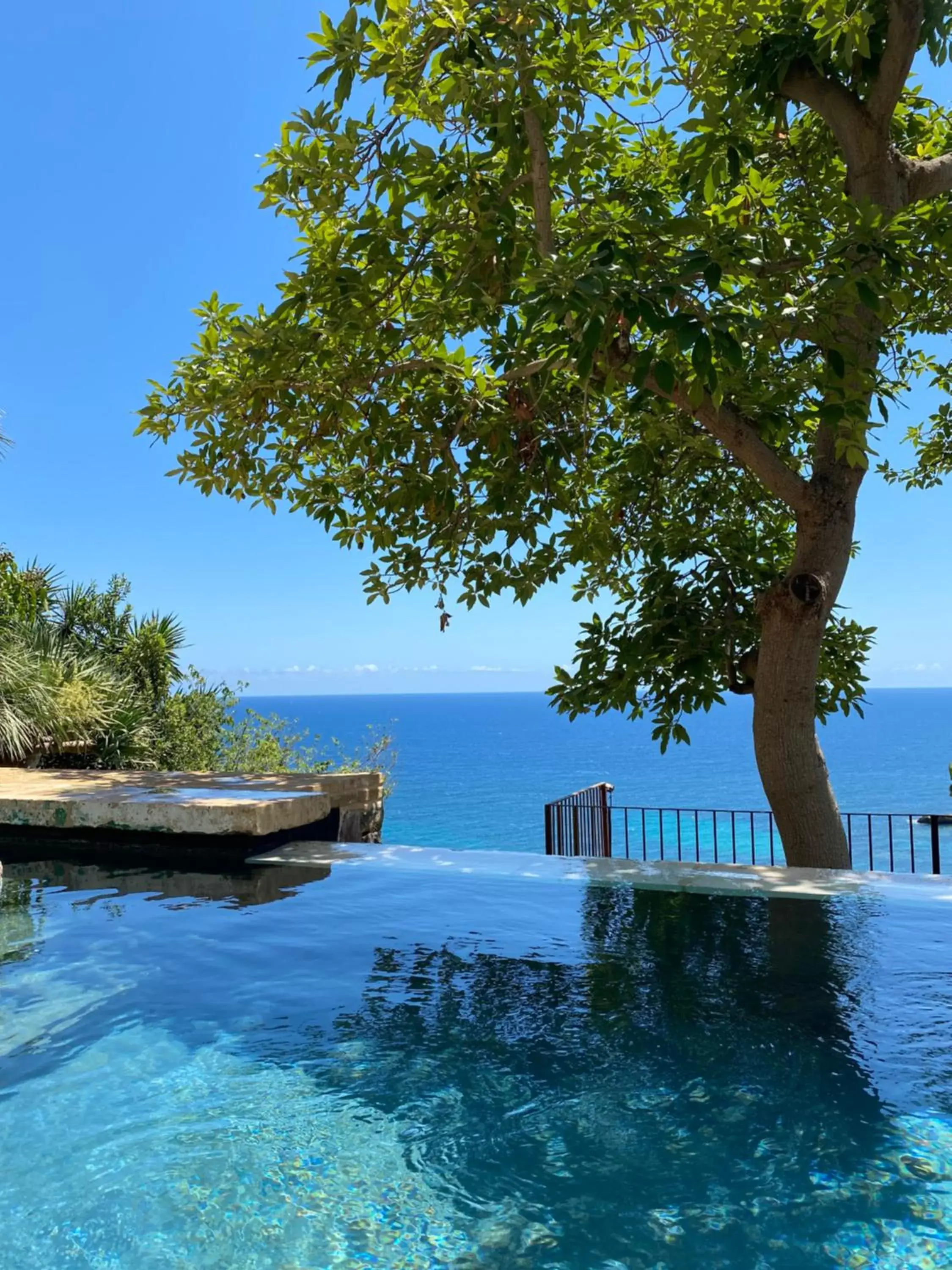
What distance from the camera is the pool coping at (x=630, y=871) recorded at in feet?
15.1

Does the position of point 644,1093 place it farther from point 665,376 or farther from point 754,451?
point 754,451

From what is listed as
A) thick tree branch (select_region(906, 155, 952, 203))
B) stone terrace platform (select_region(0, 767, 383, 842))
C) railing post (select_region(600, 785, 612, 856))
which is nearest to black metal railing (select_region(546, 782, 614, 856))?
railing post (select_region(600, 785, 612, 856))

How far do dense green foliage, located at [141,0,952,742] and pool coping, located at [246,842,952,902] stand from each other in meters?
1.73

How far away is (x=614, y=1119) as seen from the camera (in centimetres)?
259

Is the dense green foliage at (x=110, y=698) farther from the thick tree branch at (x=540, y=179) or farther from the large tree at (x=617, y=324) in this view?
the thick tree branch at (x=540, y=179)

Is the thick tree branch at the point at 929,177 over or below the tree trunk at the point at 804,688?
over

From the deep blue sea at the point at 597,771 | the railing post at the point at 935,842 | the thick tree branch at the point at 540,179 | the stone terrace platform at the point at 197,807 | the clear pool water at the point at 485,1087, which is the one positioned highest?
the thick tree branch at the point at 540,179

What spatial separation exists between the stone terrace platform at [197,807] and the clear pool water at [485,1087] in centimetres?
130

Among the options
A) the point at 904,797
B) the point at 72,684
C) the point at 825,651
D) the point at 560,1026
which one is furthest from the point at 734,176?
the point at 904,797

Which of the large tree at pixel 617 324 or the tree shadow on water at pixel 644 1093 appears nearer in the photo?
the tree shadow on water at pixel 644 1093

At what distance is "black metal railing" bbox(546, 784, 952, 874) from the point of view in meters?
10.7

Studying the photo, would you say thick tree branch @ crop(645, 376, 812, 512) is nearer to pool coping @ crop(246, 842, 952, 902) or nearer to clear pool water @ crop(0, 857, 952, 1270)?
pool coping @ crop(246, 842, 952, 902)

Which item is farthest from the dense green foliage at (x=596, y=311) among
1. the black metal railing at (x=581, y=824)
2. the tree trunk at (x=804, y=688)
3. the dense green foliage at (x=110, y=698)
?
the dense green foliage at (x=110, y=698)

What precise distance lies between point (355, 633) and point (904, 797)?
78.3 metres
